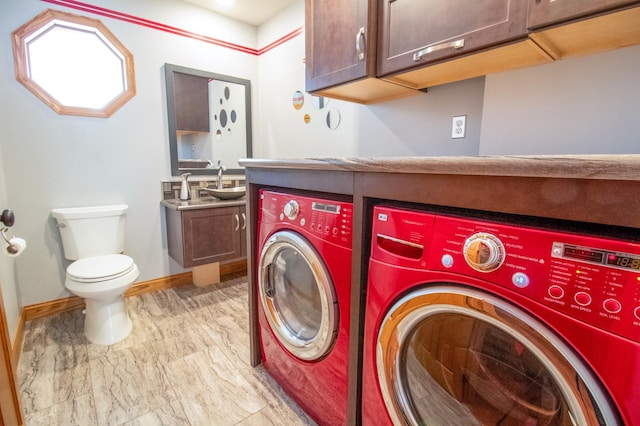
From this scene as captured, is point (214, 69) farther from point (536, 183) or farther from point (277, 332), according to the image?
point (536, 183)

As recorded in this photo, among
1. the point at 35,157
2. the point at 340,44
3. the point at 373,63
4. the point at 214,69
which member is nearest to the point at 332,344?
the point at 373,63

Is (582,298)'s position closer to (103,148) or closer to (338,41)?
(338,41)

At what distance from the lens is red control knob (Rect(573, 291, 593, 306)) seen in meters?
0.54

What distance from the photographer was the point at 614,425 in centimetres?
53

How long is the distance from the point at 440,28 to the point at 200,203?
203 cm

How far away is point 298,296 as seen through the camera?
136 centimetres

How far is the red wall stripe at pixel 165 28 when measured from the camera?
2139mm

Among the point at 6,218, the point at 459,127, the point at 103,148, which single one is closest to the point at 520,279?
the point at 459,127

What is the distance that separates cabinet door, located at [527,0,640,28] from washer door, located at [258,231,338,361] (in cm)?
105

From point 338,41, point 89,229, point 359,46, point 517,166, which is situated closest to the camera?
point 517,166

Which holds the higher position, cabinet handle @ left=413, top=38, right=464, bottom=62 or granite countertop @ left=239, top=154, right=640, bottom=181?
cabinet handle @ left=413, top=38, right=464, bottom=62

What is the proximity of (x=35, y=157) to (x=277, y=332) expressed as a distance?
209cm

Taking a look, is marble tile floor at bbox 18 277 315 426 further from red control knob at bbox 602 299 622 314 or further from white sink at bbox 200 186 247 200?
red control knob at bbox 602 299 622 314

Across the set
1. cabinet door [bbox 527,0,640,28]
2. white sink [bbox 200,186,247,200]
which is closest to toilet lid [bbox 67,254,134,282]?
white sink [bbox 200,186,247,200]
